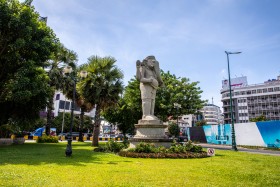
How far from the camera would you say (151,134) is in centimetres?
1477

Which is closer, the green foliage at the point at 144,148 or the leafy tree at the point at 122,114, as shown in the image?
the green foliage at the point at 144,148

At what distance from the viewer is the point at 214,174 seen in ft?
26.8

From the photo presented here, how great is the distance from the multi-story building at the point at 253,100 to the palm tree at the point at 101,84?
73.9m

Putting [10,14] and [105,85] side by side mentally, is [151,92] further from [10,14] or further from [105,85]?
[10,14]

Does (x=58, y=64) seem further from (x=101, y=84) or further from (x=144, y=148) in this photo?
(x=144, y=148)

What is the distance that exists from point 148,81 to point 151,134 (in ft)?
12.1

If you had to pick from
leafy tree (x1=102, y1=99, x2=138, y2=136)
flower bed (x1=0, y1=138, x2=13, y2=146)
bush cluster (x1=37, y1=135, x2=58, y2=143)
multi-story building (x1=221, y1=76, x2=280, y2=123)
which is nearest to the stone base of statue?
flower bed (x1=0, y1=138, x2=13, y2=146)

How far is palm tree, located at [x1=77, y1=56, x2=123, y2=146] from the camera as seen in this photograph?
24125 millimetres

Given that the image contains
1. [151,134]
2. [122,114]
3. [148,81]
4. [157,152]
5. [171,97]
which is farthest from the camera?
[122,114]

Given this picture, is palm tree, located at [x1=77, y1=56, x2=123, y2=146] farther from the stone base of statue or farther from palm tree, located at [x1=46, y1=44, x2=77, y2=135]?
the stone base of statue

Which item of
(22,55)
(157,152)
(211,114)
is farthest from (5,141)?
(211,114)

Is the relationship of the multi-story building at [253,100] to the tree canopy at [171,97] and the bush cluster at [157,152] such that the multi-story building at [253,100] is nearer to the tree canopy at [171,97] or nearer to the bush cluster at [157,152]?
the tree canopy at [171,97]

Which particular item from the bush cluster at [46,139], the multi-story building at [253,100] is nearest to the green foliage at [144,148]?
the bush cluster at [46,139]

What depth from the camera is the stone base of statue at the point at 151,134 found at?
570 inches
